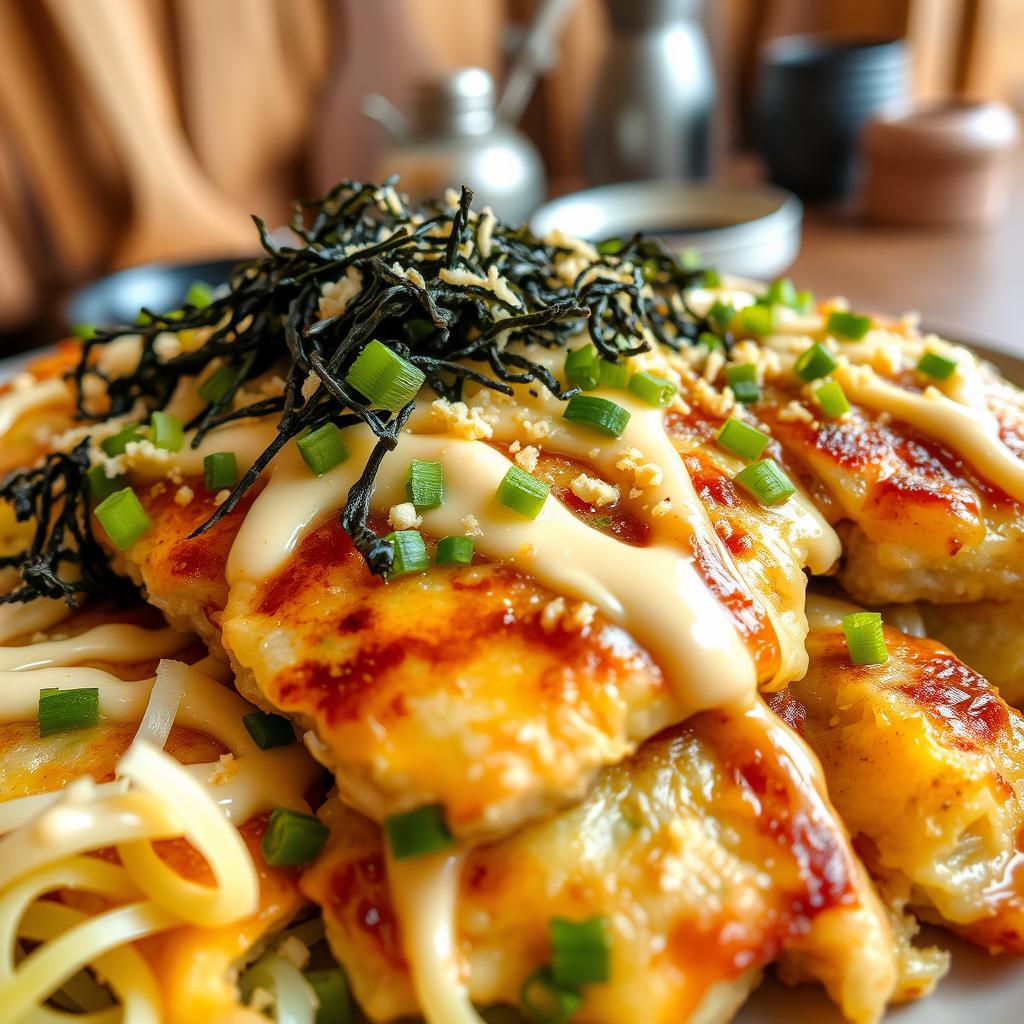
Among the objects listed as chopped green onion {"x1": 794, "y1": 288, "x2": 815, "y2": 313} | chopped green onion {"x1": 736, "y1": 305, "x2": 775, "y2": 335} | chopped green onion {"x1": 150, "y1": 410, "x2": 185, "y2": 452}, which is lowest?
chopped green onion {"x1": 794, "y1": 288, "x2": 815, "y2": 313}

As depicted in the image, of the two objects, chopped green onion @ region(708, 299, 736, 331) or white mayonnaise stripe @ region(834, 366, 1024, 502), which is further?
chopped green onion @ region(708, 299, 736, 331)

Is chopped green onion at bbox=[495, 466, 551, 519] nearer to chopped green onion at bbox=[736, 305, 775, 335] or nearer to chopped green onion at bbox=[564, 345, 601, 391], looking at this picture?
chopped green onion at bbox=[564, 345, 601, 391]

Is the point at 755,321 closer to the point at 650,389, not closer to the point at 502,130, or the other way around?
the point at 650,389

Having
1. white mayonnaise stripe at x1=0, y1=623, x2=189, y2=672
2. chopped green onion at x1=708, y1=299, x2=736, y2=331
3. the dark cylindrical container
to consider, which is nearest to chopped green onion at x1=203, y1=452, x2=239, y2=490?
white mayonnaise stripe at x1=0, y1=623, x2=189, y2=672

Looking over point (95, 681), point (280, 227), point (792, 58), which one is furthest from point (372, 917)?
point (792, 58)

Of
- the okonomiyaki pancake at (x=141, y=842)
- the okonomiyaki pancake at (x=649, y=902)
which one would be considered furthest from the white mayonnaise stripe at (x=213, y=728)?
the okonomiyaki pancake at (x=649, y=902)

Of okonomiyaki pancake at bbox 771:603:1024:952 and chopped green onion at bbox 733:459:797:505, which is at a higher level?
chopped green onion at bbox 733:459:797:505
